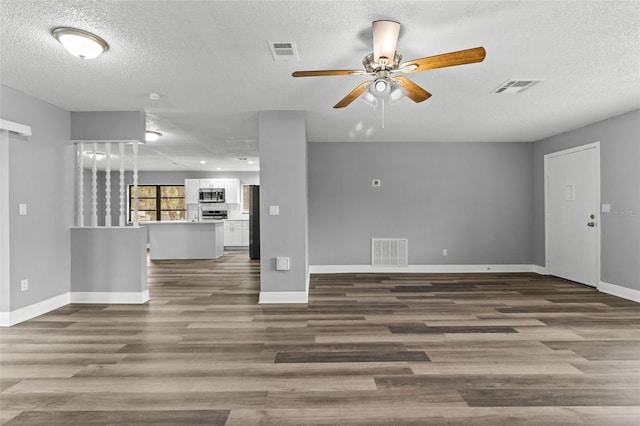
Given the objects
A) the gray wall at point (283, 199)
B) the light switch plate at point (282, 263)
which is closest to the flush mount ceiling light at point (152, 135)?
the gray wall at point (283, 199)

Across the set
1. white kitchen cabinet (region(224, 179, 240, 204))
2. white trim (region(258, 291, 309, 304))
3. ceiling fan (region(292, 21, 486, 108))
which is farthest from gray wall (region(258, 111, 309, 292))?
white kitchen cabinet (region(224, 179, 240, 204))

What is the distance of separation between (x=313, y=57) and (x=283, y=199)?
1913 mm

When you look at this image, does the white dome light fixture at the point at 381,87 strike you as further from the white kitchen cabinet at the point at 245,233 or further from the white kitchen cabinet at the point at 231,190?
the white kitchen cabinet at the point at 231,190

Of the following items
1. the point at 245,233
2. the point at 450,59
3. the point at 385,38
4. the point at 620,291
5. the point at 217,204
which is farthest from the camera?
the point at 217,204

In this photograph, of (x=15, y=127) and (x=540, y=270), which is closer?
(x=15, y=127)

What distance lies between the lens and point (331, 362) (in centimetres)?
264

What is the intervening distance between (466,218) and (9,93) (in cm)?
655

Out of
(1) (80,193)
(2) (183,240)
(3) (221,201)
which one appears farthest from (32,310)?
(3) (221,201)

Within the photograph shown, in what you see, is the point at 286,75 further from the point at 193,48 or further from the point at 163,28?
the point at 163,28

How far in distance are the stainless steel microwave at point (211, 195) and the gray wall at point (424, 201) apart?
4.83 metres

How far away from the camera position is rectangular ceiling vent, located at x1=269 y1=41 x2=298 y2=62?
104 inches

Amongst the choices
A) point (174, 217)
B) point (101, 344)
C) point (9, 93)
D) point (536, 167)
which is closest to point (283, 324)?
point (101, 344)

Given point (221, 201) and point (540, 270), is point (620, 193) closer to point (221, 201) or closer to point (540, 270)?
point (540, 270)

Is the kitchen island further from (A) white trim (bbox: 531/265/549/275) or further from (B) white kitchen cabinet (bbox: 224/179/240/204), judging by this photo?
(A) white trim (bbox: 531/265/549/275)
